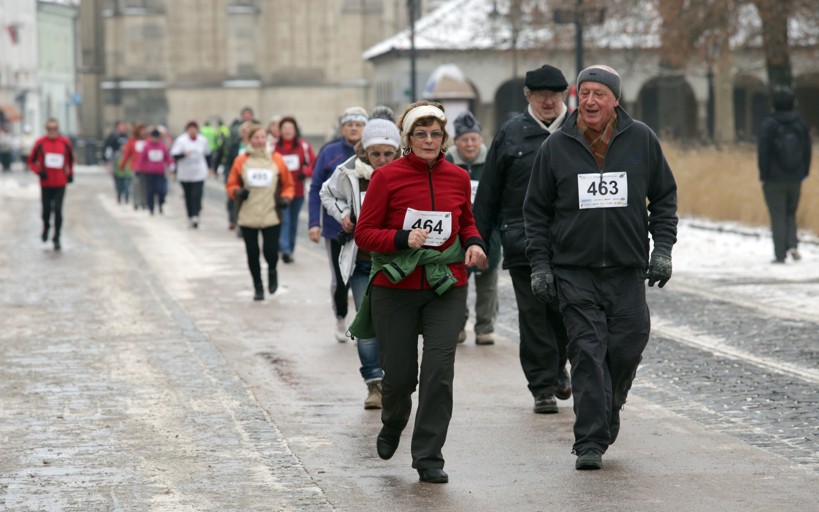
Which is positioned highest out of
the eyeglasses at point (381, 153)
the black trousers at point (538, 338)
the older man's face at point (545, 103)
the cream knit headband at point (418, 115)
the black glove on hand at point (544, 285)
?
the older man's face at point (545, 103)

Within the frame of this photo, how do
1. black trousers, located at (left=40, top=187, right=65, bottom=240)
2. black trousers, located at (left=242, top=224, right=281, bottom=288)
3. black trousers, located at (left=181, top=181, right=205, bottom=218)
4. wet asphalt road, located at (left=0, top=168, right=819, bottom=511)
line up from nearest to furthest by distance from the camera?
wet asphalt road, located at (left=0, top=168, right=819, bottom=511) < black trousers, located at (left=242, top=224, right=281, bottom=288) < black trousers, located at (left=40, top=187, right=65, bottom=240) < black trousers, located at (left=181, top=181, right=205, bottom=218)

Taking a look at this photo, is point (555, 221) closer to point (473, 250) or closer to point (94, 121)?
point (473, 250)

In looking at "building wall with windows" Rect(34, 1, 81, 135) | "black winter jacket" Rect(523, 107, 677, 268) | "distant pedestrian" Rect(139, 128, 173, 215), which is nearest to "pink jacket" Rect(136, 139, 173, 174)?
"distant pedestrian" Rect(139, 128, 173, 215)

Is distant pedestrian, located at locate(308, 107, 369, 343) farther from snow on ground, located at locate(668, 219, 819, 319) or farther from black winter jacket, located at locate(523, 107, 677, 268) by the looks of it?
snow on ground, located at locate(668, 219, 819, 319)

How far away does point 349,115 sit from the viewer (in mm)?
12375

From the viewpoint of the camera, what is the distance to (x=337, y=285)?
12547 millimetres

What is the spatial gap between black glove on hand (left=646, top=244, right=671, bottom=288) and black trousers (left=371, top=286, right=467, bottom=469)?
34.3 inches

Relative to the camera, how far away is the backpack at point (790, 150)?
64.7 ft

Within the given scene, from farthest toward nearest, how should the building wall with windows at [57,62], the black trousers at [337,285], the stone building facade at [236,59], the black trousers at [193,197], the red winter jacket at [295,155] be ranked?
the building wall with windows at [57,62] < the stone building facade at [236,59] < the black trousers at [193,197] < the red winter jacket at [295,155] < the black trousers at [337,285]

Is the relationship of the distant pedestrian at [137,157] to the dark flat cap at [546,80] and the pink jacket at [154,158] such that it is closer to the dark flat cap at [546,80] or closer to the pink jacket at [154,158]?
the pink jacket at [154,158]

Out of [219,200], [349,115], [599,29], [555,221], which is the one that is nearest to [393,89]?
[599,29]

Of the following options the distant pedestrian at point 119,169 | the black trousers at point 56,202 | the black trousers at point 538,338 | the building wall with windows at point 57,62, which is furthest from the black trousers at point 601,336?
the building wall with windows at point 57,62

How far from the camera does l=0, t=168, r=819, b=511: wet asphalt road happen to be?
25.0ft

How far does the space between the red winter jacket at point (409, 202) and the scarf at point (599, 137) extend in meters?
0.61
